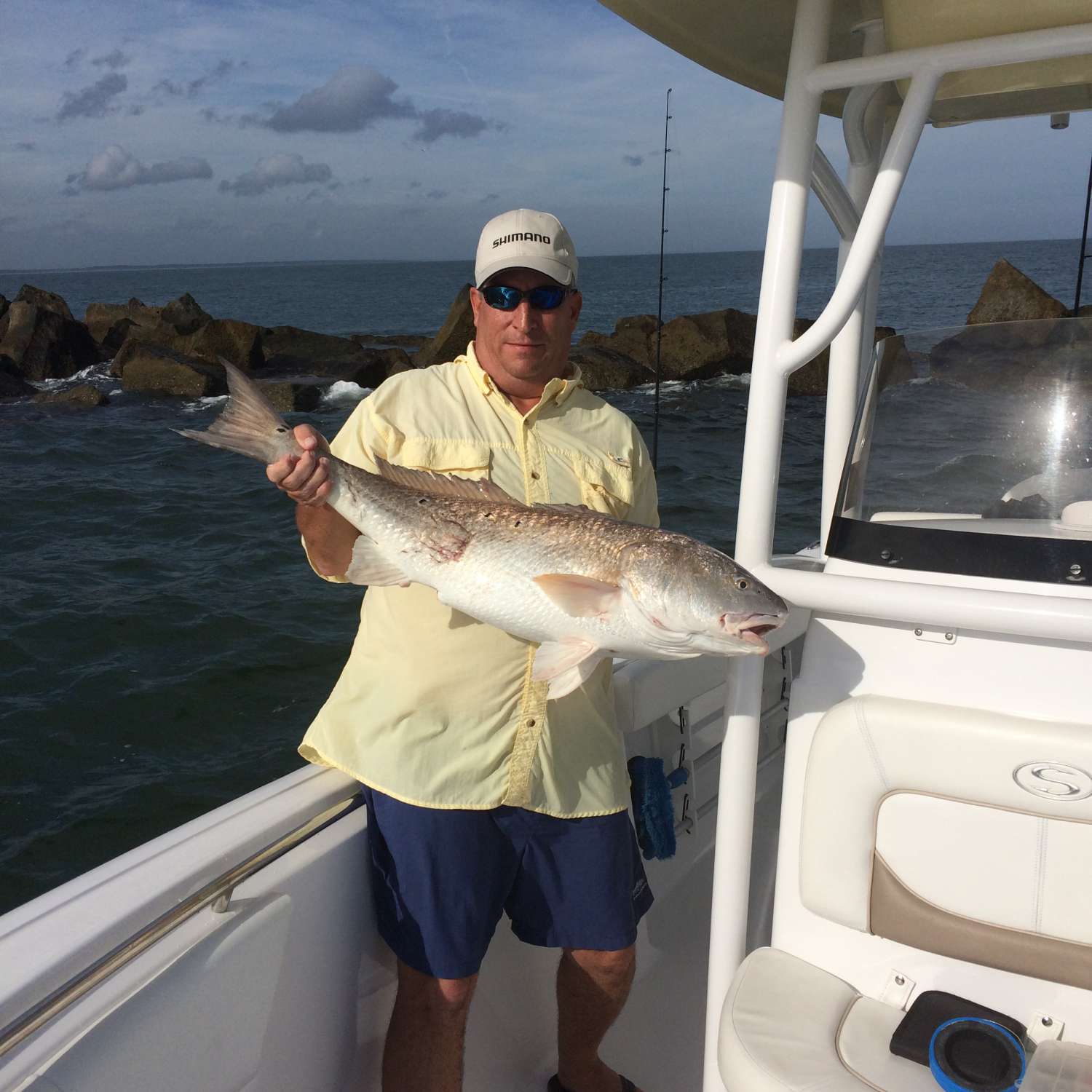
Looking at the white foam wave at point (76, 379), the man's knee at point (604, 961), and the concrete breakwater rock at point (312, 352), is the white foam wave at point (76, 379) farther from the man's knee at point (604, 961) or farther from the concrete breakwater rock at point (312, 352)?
the man's knee at point (604, 961)

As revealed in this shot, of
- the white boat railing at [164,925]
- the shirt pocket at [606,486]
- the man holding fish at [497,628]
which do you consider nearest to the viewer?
the white boat railing at [164,925]

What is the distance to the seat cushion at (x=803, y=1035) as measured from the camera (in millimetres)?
2234

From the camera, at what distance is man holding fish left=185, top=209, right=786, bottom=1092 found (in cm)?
257

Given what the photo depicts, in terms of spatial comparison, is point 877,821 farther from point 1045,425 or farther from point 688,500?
point 688,500

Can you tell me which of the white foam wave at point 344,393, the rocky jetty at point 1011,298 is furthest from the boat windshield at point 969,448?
the white foam wave at point 344,393

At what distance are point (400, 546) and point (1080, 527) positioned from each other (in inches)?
72.9

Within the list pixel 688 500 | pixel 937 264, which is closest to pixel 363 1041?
pixel 688 500

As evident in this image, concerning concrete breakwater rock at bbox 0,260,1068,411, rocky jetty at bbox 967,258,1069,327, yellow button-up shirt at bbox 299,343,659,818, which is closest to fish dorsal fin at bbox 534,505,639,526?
yellow button-up shirt at bbox 299,343,659,818

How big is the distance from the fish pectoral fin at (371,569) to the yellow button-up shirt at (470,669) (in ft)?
0.56

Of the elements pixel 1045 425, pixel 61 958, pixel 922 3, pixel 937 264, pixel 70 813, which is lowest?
pixel 70 813

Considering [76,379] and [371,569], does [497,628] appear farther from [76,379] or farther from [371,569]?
[76,379]

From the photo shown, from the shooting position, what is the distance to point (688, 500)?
17.4 metres

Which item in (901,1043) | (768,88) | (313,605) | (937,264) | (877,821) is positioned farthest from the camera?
(937,264)

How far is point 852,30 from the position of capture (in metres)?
2.91
